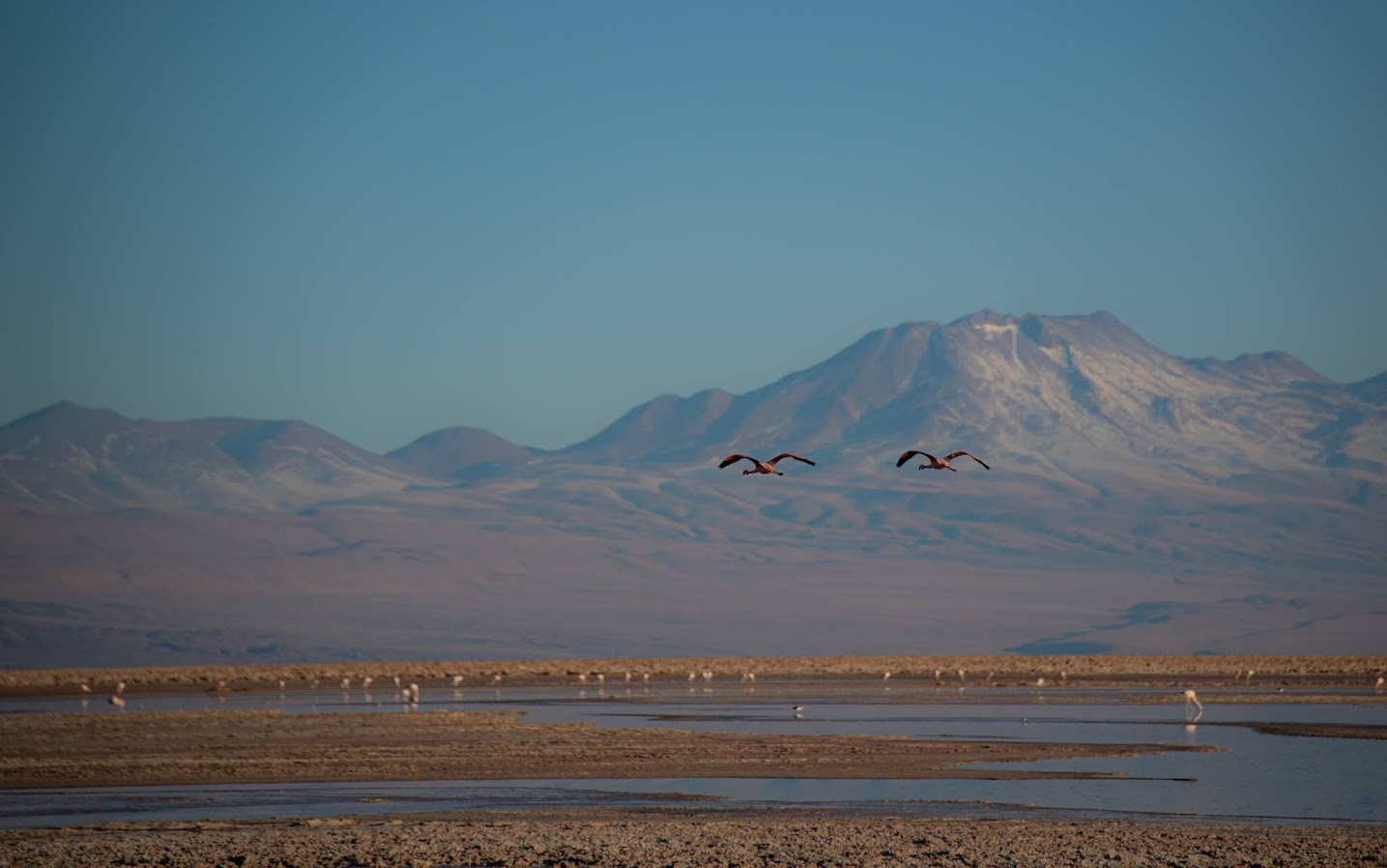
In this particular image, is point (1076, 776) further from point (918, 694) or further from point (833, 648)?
point (833, 648)

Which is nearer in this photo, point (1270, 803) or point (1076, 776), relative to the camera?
point (1270, 803)

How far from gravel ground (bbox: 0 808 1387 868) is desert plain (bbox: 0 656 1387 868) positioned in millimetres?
56

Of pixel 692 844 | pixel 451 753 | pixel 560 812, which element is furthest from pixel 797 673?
pixel 692 844

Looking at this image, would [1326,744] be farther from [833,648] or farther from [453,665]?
[833,648]

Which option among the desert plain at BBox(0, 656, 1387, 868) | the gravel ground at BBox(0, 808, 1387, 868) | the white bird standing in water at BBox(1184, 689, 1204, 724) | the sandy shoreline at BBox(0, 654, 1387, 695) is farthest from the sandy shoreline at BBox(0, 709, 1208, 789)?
the sandy shoreline at BBox(0, 654, 1387, 695)

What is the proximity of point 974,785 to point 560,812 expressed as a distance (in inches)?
342

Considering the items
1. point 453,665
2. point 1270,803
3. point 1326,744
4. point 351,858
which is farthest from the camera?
point 453,665

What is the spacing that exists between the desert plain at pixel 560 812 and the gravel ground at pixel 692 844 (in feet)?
0.18

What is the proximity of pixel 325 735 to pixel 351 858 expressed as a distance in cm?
2093

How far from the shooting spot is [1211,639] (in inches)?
7795

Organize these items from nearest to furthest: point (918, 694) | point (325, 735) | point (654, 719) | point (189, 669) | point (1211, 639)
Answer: point (325, 735)
point (654, 719)
point (918, 694)
point (189, 669)
point (1211, 639)

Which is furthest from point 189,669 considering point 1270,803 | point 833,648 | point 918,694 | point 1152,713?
point 833,648

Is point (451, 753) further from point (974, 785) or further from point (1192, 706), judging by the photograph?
point (1192, 706)

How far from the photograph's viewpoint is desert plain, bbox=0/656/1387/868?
26203mm
